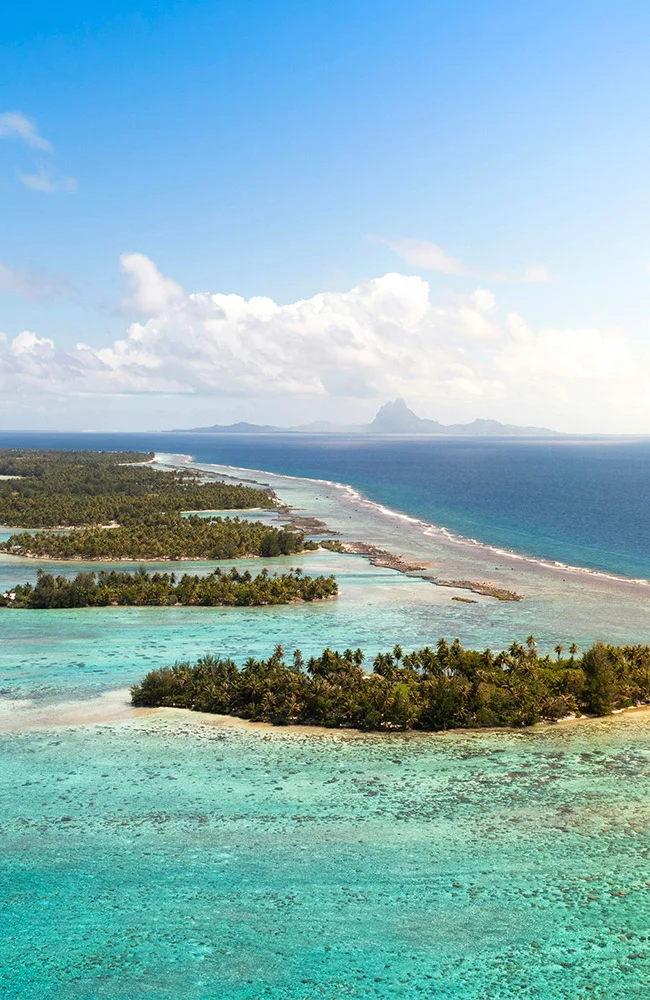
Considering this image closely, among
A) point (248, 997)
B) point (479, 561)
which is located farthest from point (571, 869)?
point (479, 561)

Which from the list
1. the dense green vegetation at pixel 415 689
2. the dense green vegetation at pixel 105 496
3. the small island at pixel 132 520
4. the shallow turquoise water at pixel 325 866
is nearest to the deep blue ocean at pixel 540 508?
the small island at pixel 132 520

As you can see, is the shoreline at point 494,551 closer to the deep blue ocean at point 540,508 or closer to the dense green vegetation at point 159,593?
the deep blue ocean at point 540,508

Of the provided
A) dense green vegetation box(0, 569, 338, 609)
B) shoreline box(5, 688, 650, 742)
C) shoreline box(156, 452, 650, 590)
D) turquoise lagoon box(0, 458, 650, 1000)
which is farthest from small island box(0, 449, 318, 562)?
shoreline box(5, 688, 650, 742)

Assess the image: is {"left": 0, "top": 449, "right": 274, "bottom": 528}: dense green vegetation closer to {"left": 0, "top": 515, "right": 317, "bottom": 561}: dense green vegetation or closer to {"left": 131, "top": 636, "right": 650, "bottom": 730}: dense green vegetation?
{"left": 0, "top": 515, "right": 317, "bottom": 561}: dense green vegetation

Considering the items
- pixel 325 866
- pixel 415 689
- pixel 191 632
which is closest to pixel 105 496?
pixel 191 632

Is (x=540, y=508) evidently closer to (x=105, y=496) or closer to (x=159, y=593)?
(x=105, y=496)

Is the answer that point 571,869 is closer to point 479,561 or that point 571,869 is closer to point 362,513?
point 479,561
